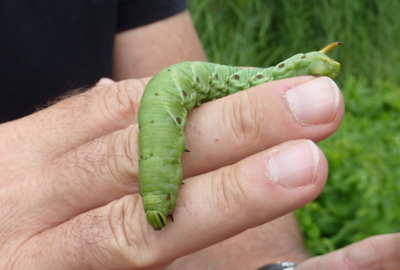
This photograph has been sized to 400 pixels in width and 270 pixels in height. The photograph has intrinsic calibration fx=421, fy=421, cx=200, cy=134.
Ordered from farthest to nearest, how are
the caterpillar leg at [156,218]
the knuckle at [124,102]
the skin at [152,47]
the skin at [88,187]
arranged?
the skin at [152,47] < the knuckle at [124,102] < the skin at [88,187] < the caterpillar leg at [156,218]

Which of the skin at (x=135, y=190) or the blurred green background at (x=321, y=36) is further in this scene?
the blurred green background at (x=321, y=36)

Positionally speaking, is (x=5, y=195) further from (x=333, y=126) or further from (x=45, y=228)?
(x=333, y=126)

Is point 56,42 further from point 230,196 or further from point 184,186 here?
point 230,196

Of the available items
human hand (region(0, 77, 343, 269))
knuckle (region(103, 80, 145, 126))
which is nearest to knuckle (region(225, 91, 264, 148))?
human hand (region(0, 77, 343, 269))

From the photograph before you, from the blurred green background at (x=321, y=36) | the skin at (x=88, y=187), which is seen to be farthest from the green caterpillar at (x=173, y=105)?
the blurred green background at (x=321, y=36)

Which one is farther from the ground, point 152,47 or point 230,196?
point 152,47

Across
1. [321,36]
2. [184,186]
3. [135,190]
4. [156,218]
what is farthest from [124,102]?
[321,36]

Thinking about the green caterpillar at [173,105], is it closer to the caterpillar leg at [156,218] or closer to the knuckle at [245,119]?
the caterpillar leg at [156,218]
